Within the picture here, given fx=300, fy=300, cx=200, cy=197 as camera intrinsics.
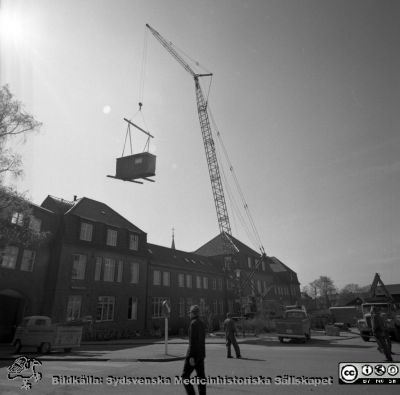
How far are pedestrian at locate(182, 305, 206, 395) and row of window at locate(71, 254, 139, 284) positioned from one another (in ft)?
77.3

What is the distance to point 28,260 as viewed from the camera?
80.3 feet

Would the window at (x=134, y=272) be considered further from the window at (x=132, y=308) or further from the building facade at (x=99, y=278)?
the window at (x=132, y=308)

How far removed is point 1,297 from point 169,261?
2031cm

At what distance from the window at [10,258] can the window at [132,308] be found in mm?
12224

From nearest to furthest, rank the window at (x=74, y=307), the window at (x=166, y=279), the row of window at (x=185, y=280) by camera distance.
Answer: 1. the window at (x=74, y=307)
2. the row of window at (x=185, y=280)
3. the window at (x=166, y=279)

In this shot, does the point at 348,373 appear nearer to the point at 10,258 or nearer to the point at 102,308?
the point at 10,258

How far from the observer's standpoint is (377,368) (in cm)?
842

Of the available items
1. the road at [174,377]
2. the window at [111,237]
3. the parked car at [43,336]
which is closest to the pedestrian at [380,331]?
the road at [174,377]

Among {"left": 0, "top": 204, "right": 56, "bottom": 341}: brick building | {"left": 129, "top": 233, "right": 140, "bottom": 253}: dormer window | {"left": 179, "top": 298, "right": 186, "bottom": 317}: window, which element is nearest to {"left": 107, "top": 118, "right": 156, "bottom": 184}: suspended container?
{"left": 0, "top": 204, "right": 56, "bottom": 341}: brick building

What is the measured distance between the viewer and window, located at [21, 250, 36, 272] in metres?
24.0

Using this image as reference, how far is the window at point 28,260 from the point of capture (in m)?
24.0

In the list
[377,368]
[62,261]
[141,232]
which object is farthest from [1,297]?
[377,368]

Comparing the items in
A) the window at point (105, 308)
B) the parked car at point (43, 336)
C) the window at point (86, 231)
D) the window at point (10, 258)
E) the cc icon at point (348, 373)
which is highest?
the window at point (86, 231)

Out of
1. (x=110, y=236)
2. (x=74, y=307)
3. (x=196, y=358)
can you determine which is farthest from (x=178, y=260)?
(x=196, y=358)
